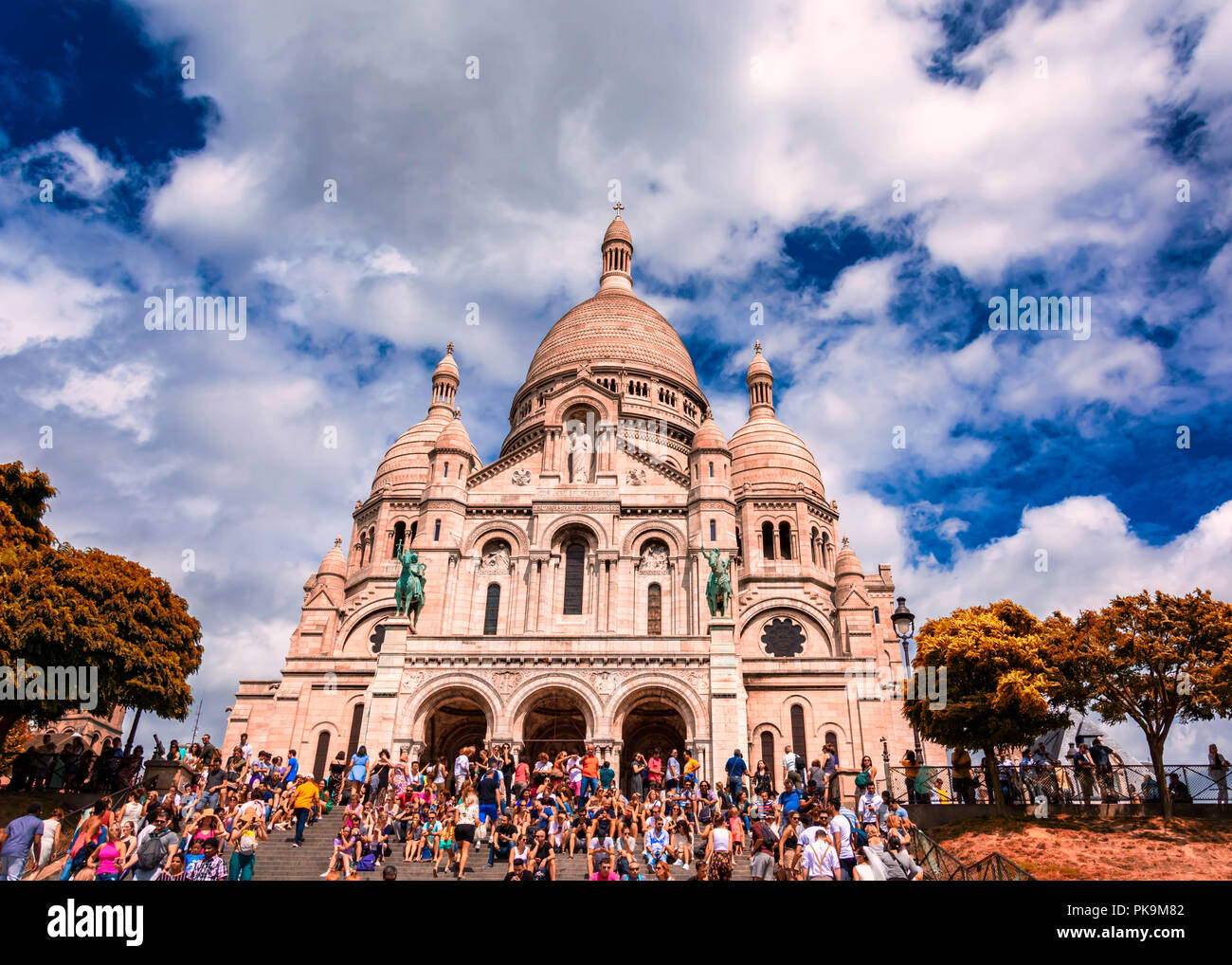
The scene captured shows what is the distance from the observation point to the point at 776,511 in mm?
47875

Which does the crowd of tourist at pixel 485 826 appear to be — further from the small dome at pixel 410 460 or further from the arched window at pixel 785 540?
the small dome at pixel 410 460

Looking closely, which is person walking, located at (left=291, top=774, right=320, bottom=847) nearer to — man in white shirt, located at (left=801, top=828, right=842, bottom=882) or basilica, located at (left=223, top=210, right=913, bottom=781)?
basilica, located at (left=223, top=210, right=913, bottom=781)

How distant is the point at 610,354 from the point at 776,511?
15525 millimetres

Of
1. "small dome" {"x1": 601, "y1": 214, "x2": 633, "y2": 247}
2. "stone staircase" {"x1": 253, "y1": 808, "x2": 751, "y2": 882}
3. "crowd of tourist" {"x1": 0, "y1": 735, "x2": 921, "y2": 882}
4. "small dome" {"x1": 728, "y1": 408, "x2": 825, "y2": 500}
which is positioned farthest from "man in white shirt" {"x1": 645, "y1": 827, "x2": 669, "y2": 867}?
"small dome" {"x1": 601, "y1": 214, "x2": 633, "y2": 247}

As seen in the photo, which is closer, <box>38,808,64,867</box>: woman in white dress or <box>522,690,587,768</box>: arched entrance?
<box>38,808,64,867</box>: woman in white dress

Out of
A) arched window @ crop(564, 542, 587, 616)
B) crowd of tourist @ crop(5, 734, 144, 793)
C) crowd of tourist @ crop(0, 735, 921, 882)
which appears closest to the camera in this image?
crowd of tourist @ crop(0, 735, 921, 882)

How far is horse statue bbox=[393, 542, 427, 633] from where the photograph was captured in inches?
1298

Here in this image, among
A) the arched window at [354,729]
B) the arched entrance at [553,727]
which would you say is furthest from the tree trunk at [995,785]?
the arched window at [354,729]

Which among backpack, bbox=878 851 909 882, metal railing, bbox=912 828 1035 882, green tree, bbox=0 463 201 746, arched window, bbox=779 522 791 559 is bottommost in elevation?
metal railing, bbox=912 828 1035 882

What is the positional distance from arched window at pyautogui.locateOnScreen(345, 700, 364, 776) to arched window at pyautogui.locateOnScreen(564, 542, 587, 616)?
11120mm

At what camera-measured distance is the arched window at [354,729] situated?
38531mm

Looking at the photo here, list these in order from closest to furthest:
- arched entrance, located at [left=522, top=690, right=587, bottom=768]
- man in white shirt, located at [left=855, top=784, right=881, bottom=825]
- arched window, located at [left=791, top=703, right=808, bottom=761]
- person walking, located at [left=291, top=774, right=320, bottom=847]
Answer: man in white shirt, located at [left=855, top=784, right=881, bottom=825], person walking, located at [left=291, top=774, right=320, bottom=847], arched entrance, located at [left=522, top=690, right=587, bottom=768], arched window, located at [left=791, top=703, right=808, bottom=761]

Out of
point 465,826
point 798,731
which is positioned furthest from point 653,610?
point 465,826
